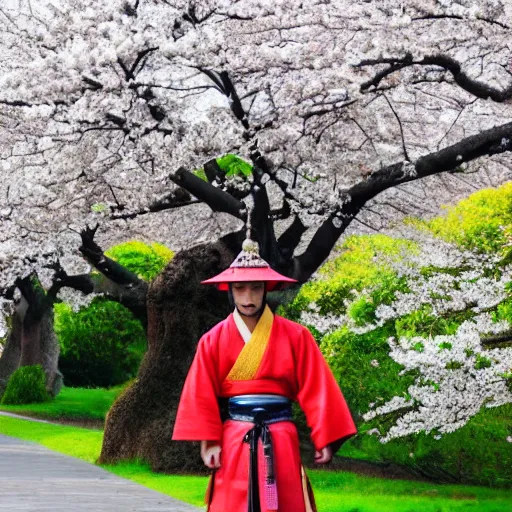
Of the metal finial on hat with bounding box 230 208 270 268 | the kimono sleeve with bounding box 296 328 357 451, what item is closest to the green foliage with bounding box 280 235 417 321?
the metal finial on hat with bounding box 230 208 270 268

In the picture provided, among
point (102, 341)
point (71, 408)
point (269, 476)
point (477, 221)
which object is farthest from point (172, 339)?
point (102, 341)

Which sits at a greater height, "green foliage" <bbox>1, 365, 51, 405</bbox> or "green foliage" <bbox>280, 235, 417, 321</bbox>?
"green foliage" <bbox>280, 235, 417, 321</bbox>

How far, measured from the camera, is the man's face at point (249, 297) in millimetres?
7070

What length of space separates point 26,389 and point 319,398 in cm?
2601

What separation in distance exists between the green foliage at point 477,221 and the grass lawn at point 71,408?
9362 millimetres

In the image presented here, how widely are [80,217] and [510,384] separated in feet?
23.7

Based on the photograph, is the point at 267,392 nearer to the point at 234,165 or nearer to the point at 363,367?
the point at 234,165

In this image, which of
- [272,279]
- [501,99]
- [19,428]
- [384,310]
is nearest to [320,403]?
[272,279]

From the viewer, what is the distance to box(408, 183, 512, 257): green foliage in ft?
56.0

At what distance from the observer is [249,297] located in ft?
23.2

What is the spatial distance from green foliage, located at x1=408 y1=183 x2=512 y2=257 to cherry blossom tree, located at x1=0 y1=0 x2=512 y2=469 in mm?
915

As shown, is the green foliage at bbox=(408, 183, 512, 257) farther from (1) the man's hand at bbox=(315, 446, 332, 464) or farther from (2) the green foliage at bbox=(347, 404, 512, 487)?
(1) the man's hand at bbox=(315, 446, 332, 464)

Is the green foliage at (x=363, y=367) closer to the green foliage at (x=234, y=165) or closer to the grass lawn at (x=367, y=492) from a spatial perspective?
the grass lawn at (x=367, y=492)

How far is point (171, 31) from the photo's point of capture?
13016 millimetres
